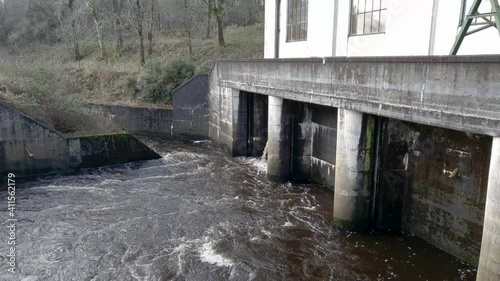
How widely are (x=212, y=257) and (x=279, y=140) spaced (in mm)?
6315

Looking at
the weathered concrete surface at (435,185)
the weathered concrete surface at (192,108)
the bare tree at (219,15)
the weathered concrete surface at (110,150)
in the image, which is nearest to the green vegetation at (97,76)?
the bare tree at (219,15)

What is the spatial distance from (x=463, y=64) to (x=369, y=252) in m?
4.98

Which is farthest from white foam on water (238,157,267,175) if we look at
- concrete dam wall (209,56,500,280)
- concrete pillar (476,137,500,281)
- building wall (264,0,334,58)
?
concrete pillar (476,137,500,281)

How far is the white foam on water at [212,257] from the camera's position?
9383mm

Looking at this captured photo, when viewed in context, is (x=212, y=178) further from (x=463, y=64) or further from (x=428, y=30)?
(x=463, y=64)

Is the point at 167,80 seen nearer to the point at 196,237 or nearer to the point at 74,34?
the point at 74,34

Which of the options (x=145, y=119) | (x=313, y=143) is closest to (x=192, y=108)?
(x=145, y=119)

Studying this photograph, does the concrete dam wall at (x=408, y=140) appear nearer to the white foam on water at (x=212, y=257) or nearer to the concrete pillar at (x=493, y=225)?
the concrete pillar at (x=493, y=225)

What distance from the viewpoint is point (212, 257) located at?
380 inches

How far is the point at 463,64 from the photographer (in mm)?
7184

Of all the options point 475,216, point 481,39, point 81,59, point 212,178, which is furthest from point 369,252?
point 81,59

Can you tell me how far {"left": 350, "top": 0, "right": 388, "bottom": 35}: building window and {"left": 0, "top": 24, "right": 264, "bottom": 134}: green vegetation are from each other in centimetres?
1138

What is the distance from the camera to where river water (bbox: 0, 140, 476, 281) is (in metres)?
9.08

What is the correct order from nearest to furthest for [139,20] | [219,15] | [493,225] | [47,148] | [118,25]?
[493,225] < [47,148] < [139,20] < [219,15] < [118,25]
